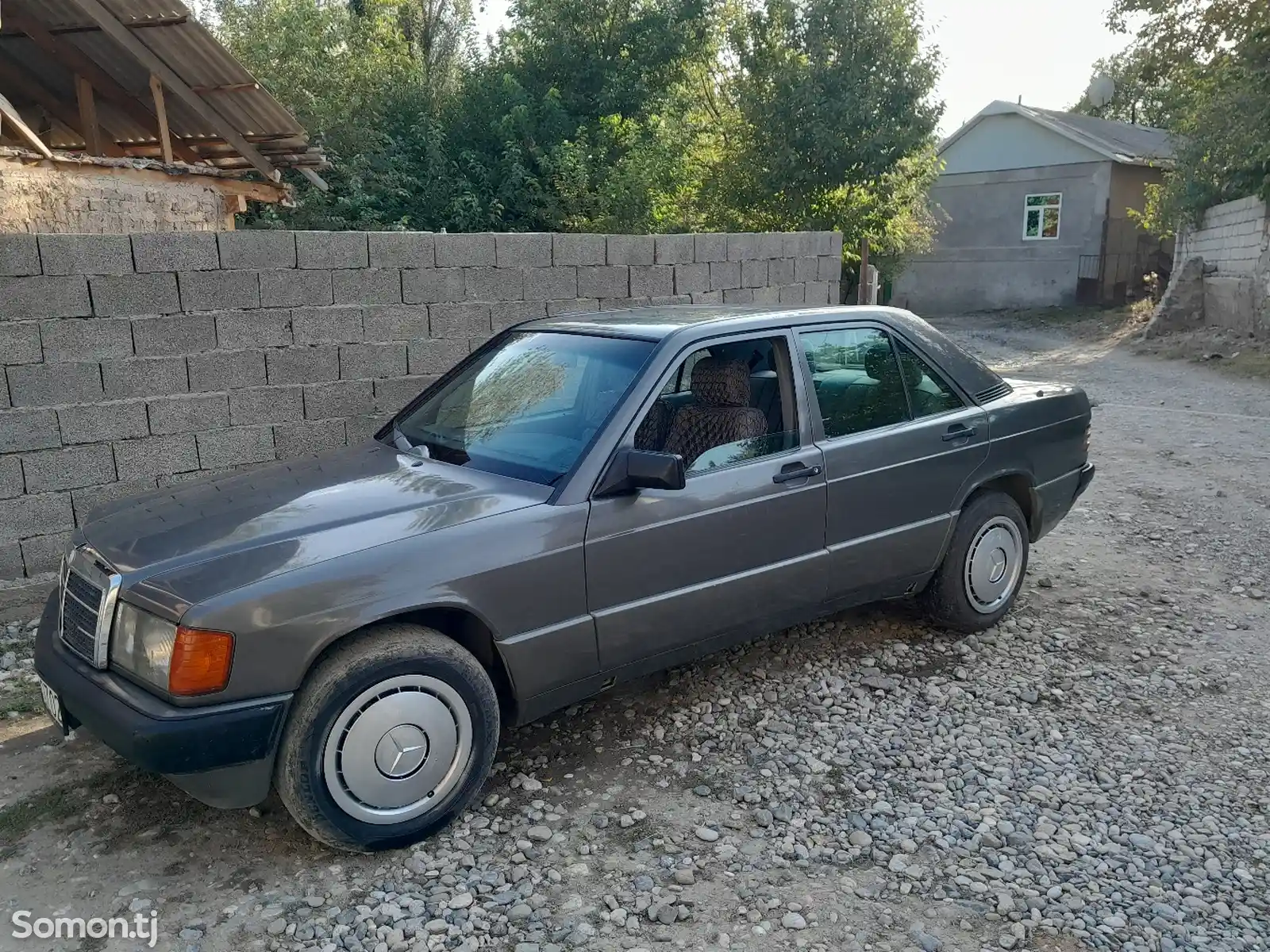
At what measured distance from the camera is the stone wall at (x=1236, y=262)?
1570 centimetres

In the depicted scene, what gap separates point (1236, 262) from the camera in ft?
55.8

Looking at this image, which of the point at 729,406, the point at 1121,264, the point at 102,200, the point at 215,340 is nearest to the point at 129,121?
the point at 102,200

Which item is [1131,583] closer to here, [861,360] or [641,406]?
[861,360]

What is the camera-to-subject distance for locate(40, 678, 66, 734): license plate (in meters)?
3.22

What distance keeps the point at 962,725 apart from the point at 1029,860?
902mm

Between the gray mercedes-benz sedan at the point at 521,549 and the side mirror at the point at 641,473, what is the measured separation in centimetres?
1

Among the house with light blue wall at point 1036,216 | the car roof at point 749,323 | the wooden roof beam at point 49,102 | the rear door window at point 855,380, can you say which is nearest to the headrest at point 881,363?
the rear door window at point 855,380

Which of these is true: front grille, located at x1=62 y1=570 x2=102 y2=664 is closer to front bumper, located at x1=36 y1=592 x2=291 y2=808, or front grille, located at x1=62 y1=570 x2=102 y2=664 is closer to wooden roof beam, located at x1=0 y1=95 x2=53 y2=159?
front bumper, located at x1=36 y1=592 x2=291 y2=808

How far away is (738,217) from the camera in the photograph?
1927 centimetres

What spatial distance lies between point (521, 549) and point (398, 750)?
73cm

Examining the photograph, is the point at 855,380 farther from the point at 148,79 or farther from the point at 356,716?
the point at 148,79

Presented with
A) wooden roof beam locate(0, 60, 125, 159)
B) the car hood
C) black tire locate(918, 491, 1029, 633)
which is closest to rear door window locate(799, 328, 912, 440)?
black tire locate(918, 491, 1029, 633)

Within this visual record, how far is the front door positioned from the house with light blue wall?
76.4 feet

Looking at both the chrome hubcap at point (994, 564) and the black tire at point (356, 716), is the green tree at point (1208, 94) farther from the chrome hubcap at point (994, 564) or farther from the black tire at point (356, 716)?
the black tire at point (356, 716)
